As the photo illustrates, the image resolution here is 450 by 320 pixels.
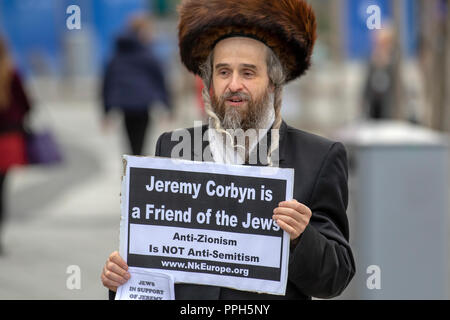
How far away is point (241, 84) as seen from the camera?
267cm

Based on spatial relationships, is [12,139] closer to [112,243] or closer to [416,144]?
[112,243]

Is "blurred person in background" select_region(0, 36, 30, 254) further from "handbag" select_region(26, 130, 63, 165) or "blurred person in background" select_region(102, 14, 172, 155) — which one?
"blurred person in background" select_region(102, 14, 172, 155)

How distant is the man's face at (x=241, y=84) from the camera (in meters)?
2.67

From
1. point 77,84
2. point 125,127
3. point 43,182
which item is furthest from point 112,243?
point 77,84

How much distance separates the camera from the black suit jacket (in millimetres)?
2535

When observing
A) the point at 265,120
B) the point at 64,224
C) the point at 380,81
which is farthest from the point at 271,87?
the point at 380,81

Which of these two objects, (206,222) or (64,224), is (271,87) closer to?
(206,222)

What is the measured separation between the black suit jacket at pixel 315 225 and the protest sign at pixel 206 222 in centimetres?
5

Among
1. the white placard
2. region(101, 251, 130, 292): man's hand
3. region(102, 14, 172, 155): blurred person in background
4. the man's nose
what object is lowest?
the white placard

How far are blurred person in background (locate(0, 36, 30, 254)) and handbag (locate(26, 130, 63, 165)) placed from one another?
0.07 m

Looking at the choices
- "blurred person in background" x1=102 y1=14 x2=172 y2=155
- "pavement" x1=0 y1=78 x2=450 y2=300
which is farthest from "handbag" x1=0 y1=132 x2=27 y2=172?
"blurred person in background" x1=102 y1=14 x2=172 y2=155

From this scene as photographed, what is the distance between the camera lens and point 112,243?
763cm

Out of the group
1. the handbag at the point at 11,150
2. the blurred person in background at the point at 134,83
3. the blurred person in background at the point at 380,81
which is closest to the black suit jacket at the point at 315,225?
the handbag at the point at 11,150
